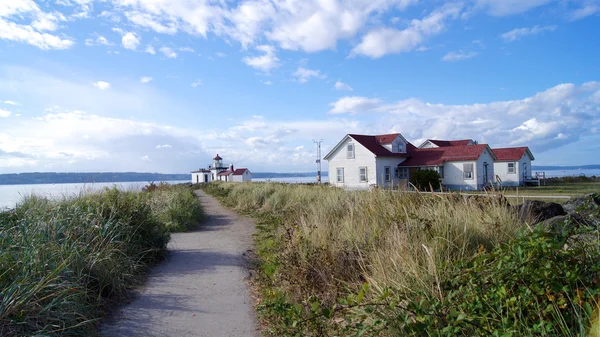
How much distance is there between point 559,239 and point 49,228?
6354 mm

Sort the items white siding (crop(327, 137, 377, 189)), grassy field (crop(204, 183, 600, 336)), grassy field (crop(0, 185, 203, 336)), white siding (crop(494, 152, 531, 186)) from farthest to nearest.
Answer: white siding (crop(494, 152, 531, 186)) < white siding (crop(327, 137, 377, 189)) < grassy field (crop(0, 185, 203, 336)) < grassy field (crop(204, 183, 600, 336))

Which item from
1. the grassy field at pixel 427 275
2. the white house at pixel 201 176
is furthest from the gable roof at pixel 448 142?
the white house at pixel 201 176

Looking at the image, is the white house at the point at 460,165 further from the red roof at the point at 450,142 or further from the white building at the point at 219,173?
the white building at the point at 219,173

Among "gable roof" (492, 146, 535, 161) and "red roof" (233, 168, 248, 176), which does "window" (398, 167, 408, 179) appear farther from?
"red roof" (233, 168, 248, 176)

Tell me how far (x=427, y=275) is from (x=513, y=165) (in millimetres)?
40276

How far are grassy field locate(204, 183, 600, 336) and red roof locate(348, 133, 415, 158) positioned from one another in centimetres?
2891

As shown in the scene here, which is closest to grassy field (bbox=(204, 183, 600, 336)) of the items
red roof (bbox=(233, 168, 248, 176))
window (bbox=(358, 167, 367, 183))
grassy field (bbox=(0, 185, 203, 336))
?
grassy field (bbox=(0, 185, 203, 336))

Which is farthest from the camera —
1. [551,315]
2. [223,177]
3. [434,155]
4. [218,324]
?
[223,177]

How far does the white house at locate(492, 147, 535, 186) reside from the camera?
39000mm

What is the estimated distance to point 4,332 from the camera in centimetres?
350

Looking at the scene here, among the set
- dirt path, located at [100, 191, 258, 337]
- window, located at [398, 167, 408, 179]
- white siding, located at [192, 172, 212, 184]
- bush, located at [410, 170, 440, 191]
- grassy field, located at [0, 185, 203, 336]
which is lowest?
dirt path, located at [100, 191, 258, 337]

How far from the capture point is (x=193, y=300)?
18.3ft

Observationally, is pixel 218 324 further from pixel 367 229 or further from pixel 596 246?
pixel 596 246

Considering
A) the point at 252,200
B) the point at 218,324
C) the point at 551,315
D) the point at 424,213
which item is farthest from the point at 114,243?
the point at 252,200
